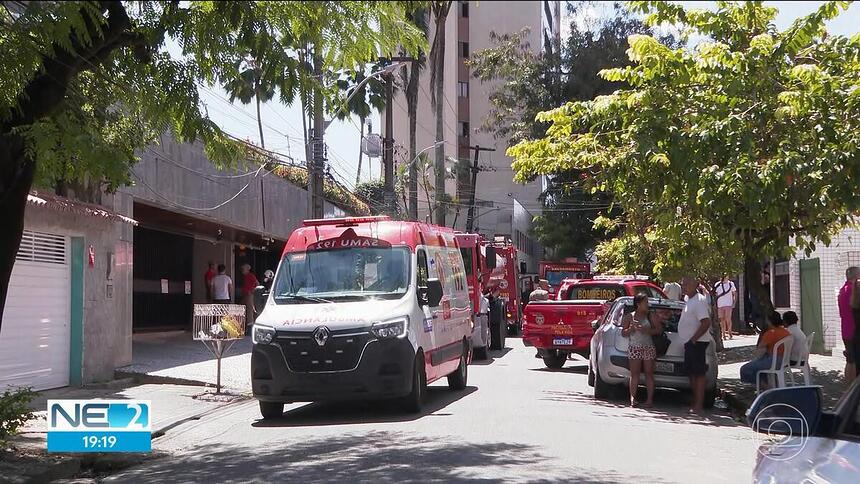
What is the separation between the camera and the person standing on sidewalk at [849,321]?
46.6 feet

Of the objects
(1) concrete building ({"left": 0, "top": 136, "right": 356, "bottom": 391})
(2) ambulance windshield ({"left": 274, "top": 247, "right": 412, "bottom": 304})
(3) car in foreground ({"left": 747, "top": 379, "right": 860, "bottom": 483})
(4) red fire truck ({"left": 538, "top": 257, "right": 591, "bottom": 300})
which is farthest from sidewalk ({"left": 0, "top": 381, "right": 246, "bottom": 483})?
(4) red fire truck ({"left": 538, "top": 257, "right": 591, "bottom": 300})

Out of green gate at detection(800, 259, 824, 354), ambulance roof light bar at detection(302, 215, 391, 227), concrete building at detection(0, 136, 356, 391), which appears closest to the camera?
ambulance roof light bar at detection(302, 215, 391, 227)

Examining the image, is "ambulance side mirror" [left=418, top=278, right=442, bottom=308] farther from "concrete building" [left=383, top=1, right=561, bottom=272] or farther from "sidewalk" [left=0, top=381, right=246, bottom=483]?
"concrete building" [left=383, top=1, right=561, bottom=272]

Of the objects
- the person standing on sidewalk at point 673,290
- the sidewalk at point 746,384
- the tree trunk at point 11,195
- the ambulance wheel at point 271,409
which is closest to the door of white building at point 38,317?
the ambulance wheel at point 271,409

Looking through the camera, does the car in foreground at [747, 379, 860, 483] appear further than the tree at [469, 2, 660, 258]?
No

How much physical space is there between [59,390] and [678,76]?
10702 millimetres

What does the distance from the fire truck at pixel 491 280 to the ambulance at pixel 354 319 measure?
699 centimetres

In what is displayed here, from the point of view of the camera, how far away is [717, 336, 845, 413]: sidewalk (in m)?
14.3

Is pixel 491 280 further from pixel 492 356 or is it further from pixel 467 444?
pixel 467 444

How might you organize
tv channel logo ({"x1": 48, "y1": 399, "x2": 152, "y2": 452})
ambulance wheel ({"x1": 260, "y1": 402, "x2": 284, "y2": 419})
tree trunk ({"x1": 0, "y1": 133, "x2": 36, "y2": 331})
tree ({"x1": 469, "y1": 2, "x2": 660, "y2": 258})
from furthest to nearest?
tree ({"x1": 469, "y1": 2, "x2": 660, "y2": 258}), ambulance wheel ({"x1": 260, "y1": 402, "x2": 284, "y2": 419}), tree trunk ({"x1": 0, "y1": 133, "x2": 36, "y2": 331}), tv channel logo ({"x1": 48, "y1": 399, "x2": 152, "y2": 452})

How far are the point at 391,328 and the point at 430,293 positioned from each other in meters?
1.09

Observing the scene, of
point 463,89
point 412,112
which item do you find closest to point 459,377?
point 412,112

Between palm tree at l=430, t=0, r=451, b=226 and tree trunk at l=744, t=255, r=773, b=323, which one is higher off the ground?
palm tree at l=430, t=0, r=451, b=226

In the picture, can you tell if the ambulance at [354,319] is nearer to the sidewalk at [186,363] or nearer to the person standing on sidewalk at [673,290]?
the sidewalk at [186,363]
